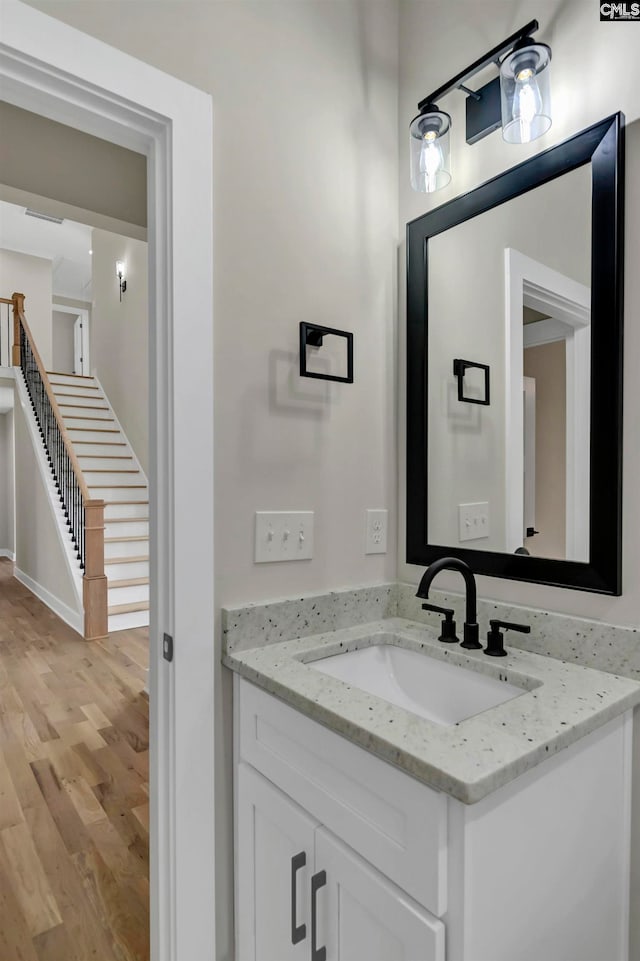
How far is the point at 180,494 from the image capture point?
3.81 ft

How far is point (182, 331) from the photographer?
3.82 feet

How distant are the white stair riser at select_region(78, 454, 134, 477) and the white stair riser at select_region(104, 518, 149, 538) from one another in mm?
812

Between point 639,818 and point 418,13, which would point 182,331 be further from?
point 639,818

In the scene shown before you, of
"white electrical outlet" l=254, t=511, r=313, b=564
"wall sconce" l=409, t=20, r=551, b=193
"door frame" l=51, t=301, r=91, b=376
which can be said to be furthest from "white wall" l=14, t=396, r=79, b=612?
"wall sconce" l=409, t=20, r=551, b=193

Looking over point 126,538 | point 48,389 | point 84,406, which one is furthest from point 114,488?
point 84,406

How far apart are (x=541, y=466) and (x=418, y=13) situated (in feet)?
4.43

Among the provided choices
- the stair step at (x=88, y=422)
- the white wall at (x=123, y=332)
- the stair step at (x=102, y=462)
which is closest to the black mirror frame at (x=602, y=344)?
the white wall at (x=123, y=332)

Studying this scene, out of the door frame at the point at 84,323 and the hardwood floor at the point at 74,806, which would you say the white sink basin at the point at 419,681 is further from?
the door frame at the point at 84,323

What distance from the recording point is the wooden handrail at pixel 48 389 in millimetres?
4605

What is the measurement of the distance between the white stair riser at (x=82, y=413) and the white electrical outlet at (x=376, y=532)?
18.9ft

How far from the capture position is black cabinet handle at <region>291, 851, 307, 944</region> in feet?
3.31

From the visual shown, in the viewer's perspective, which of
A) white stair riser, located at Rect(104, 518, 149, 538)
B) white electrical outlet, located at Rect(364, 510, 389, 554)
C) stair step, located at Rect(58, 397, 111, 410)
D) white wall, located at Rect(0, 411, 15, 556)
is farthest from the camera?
white wall, located at Rect(0, 411, 15, 556)

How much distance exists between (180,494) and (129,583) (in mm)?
3929

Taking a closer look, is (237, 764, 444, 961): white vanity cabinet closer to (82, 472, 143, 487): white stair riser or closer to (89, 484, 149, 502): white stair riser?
(89, 484, 149, 502): white stair riser
